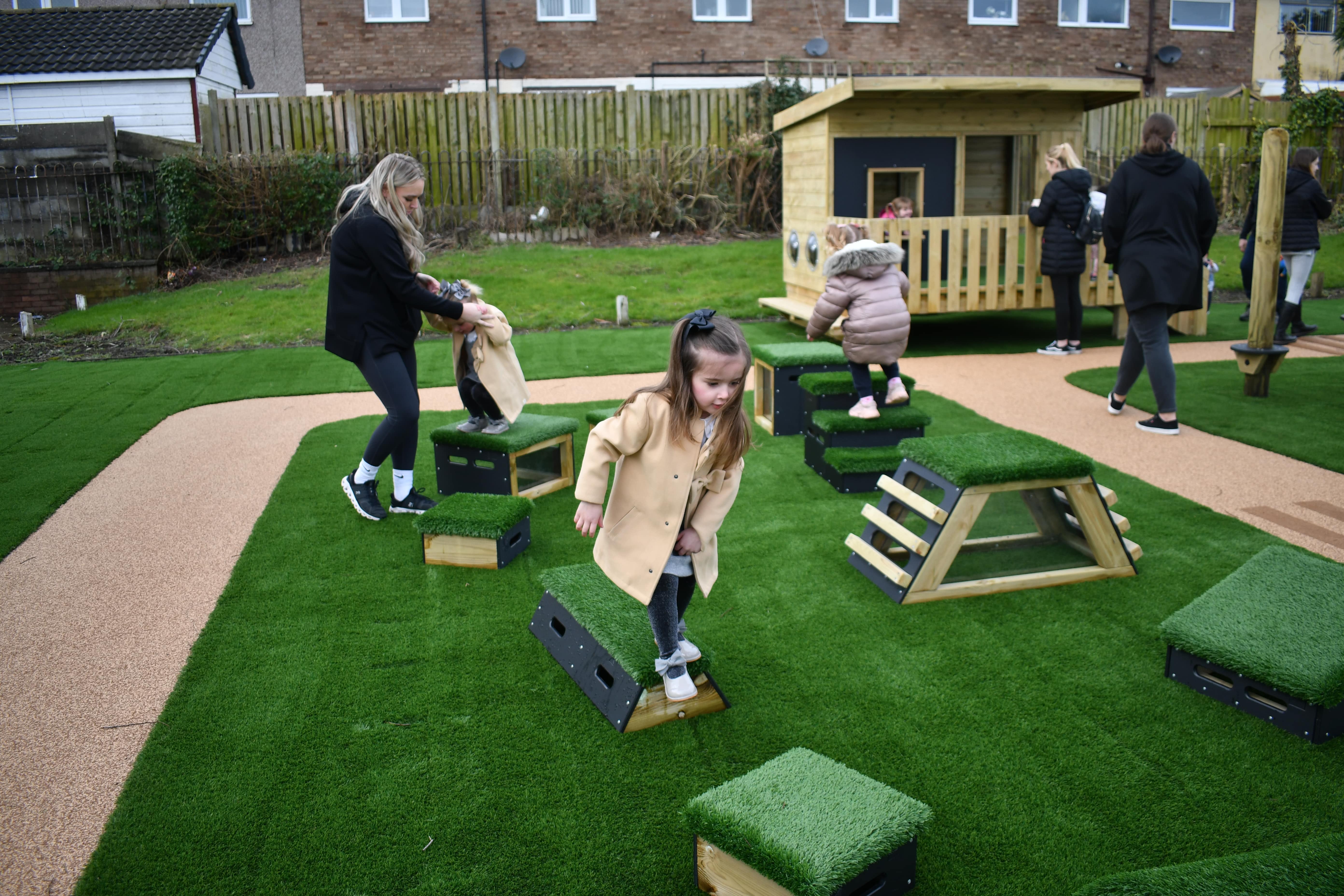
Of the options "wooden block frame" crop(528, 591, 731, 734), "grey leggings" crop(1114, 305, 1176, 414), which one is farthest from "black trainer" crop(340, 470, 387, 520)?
"grey leggings" crop(1114, 305, 1176, 414)

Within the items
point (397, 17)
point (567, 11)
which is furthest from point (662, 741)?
point (397, 17)

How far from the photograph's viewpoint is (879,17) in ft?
77.2

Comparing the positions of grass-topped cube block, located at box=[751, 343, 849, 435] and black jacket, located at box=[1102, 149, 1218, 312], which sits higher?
black jacket, located at box=[1102, 149, 1218, 312]

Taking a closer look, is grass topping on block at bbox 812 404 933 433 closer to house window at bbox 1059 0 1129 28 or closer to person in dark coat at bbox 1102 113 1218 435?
person in dark coat at bbox 1102 113 1218 435

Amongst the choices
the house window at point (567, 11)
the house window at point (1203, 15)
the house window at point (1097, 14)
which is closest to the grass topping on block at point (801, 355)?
the house window at point (567, 11)

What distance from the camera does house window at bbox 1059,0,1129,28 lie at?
24438 millimetres

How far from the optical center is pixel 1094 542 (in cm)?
464

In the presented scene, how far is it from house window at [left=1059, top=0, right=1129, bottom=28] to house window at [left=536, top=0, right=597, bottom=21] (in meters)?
11.8

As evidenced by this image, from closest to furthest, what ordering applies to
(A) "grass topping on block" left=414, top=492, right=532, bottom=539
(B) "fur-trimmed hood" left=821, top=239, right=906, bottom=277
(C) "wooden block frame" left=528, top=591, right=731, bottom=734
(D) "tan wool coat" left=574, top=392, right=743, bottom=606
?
(D) "tan wool coat" left=574, top=392, right=743, bottom=606 < (C) "wooden block frame" left=528, top=591, right=731, bottom=734 < (A) "grass topping on block" left=414, top=492, right=532, bottom=539 < (B) "fur-trimmed hood" left=821, top=239, right=906, bottom=277

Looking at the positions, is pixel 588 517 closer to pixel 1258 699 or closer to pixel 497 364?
pixel 1258 699

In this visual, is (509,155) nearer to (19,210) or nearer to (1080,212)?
(19,210)

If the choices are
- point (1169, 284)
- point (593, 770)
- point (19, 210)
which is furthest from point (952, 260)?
point (19, 210)

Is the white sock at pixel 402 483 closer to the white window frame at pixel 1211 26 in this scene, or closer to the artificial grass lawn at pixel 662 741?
the artificial grass lawn at pixel 662 741

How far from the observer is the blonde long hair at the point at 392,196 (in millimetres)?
5207
